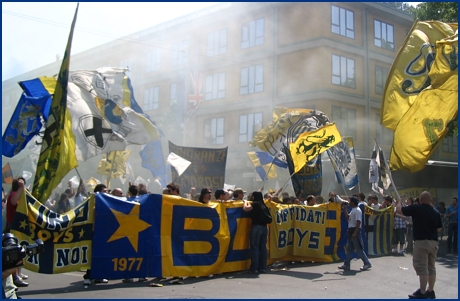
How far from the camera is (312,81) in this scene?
2880cm

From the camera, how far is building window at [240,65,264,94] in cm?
3031

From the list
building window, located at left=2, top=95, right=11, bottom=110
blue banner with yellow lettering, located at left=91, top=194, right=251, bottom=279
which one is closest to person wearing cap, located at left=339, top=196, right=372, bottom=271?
blue banner with yellow lettering, located at left=91, top=194, right=251, bottom=279

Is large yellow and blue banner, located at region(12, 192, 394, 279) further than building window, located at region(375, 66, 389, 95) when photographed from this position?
No

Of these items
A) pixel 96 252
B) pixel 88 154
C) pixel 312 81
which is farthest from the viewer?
pixel 312 81

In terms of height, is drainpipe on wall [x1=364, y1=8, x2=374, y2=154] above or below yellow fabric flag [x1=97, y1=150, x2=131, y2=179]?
above

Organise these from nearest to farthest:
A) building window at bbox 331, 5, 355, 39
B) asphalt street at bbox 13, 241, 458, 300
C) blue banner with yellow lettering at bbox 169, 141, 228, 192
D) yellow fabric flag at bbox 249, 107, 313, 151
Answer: asphalt street at bbox 13, 241, 458, 300 → blue banner with yellow lettering at bbox 169, 141, 228, 192 → yellow fabric flag at bbox 249, 107, 313, 151 → building window at bbox 331, 5, 355, 39

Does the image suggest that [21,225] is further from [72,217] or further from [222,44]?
[222,44]

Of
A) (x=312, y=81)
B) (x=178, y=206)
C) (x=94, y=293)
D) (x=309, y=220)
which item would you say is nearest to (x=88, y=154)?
(x=178, y=206)

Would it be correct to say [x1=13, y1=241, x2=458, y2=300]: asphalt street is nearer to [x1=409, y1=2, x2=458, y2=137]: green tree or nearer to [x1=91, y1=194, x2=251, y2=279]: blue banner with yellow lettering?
[x1=91, y1=194, x2=251, y2=279]: blue banner with yellow lettering

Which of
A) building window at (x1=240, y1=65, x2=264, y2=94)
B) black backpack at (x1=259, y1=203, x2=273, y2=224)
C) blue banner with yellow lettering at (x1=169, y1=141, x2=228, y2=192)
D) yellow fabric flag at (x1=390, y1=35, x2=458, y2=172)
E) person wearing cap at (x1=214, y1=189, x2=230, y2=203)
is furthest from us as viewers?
building window at (x1=240, y1=65, x2=264, y2=94)

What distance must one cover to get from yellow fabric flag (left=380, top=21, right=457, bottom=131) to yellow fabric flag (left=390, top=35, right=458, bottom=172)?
9.1 inches

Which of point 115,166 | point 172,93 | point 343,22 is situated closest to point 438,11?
point 343,22

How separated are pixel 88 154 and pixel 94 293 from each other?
4018 mm

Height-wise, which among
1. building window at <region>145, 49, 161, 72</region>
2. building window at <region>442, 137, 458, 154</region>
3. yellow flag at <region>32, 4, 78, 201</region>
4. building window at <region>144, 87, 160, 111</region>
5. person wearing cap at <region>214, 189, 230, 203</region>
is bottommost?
person wearing cap at <region>214, 189, 230, 203</region>
